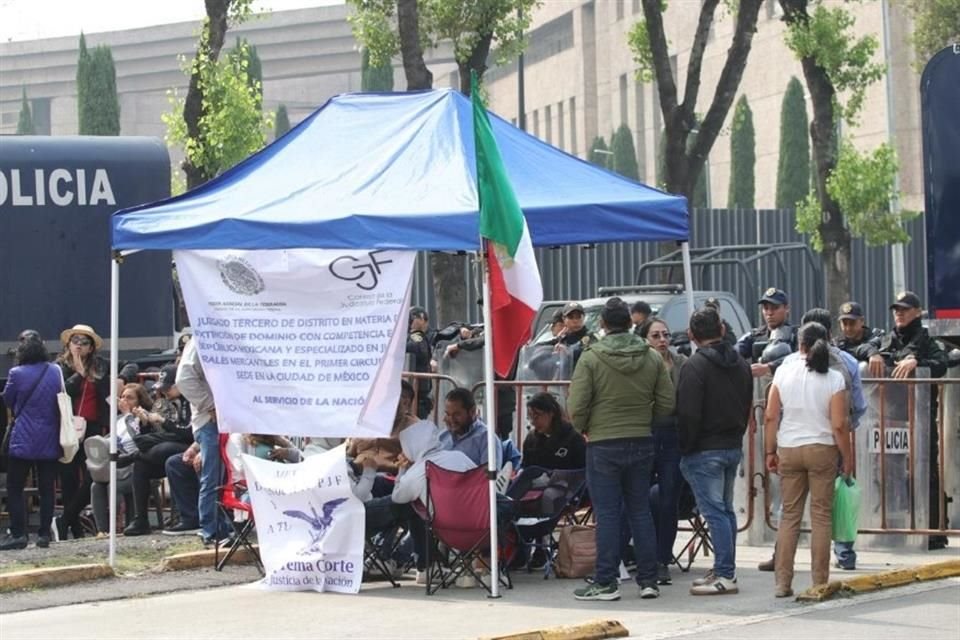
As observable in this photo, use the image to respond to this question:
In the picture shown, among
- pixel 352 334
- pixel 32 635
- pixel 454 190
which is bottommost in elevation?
pixel 32 635

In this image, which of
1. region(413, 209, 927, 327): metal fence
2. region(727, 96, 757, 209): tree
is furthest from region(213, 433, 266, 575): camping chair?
region(727, 96, 757, 209): tree

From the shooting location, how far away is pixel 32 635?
10.2 m

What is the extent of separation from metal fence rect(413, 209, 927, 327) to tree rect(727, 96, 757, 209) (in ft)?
64.3

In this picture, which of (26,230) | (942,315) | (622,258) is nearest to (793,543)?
(942,315)

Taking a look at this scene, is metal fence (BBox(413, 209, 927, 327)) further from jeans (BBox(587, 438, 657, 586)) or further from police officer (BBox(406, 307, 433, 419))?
jeans (BBox(587, 438, 657, 586))

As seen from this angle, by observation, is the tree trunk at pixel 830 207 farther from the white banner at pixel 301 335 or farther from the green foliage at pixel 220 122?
the white banner at pixel 301 335

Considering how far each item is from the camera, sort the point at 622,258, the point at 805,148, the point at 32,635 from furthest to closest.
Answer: the point at 805,148
the point at 622,258
the point at 32,635

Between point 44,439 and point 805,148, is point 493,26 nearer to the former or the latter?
point 44,439

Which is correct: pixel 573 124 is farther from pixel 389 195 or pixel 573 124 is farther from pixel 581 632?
pixel 581 632

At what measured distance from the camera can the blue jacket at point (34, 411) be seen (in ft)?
45.2

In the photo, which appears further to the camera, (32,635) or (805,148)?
(805,148)

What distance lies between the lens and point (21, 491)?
552 inches

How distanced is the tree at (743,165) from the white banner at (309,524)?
50589 millimetres

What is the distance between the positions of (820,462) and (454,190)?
2.92 meters
